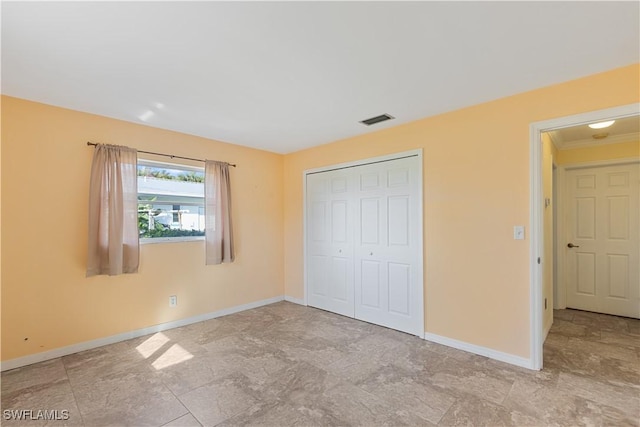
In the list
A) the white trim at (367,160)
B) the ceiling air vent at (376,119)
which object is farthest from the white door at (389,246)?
the ceiling air vent at (376,119)

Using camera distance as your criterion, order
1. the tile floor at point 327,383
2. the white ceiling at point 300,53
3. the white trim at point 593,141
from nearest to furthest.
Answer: the white ceiling at point 300,53
the tile floor at point 327,383
the white trim at point 593,141

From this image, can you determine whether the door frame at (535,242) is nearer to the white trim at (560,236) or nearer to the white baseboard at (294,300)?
the white trim at (560,236)

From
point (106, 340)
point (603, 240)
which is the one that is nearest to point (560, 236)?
point (603, 240)

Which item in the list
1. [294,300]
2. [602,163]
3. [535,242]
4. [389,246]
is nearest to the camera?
[535,242]

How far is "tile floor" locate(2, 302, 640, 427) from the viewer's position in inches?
76.8

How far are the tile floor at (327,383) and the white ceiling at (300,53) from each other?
2438 millimetres

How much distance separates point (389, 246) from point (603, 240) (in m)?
3.05

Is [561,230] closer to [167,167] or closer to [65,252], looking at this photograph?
[167,167]

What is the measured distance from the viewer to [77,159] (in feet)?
9.80

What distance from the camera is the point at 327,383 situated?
2348 millimetres

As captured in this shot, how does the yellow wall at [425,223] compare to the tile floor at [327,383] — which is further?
the yellow wall at [425,223]

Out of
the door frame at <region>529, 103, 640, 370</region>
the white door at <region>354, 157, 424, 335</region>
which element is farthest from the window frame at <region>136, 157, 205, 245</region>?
the door frame at <region>529, 103, 640, 370</region>

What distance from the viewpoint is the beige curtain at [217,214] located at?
390 centimetres

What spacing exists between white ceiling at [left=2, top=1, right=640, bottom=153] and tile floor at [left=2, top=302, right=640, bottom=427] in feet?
8.00
